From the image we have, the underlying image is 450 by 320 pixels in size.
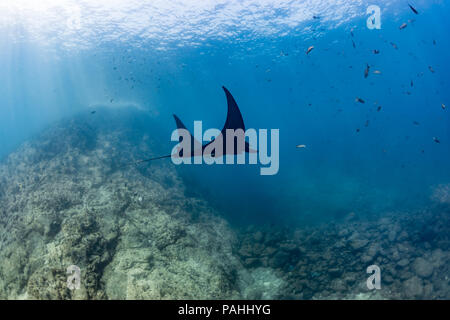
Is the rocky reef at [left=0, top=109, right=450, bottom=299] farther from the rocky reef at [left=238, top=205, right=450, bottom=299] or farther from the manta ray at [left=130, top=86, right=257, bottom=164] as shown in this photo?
the manta ray at [left=130, top=86, right=257, bottom=164]

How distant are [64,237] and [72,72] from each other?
3843 centimetres

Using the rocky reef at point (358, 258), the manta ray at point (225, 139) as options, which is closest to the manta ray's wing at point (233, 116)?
the manta ray at point (225, 139)

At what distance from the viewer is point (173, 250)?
641 centimetres

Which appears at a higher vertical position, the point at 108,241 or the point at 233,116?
the point at 233,116

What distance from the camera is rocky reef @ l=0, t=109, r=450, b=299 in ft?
17.0

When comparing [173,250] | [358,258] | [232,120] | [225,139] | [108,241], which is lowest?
[358,258]

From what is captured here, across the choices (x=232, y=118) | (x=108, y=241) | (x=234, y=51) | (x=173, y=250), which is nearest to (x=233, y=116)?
(x=232, y=118)

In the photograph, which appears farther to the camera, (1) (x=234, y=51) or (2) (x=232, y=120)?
(1) (x=234, y=51)

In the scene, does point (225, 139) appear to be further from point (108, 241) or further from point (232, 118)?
point (108, 241)

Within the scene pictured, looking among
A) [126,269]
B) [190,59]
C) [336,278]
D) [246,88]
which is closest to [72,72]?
[190,59]

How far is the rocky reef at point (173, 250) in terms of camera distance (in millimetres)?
5168

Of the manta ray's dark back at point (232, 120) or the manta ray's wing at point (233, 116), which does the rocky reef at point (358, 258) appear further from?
the manta ray's wing at point (233, 116)

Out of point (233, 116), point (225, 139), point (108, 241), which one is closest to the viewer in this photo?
point (233, 116)
